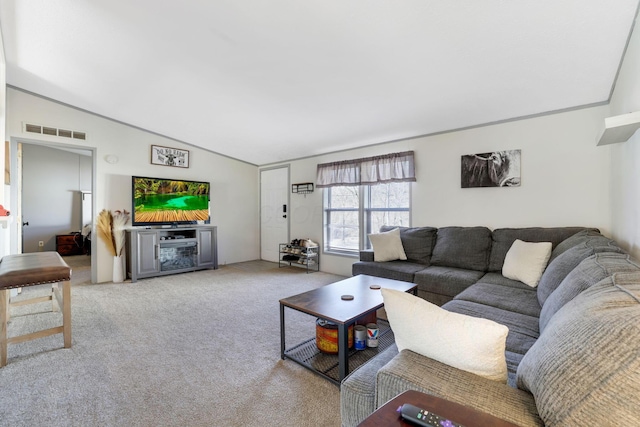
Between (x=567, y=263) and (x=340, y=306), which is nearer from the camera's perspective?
(x=567, y=263)

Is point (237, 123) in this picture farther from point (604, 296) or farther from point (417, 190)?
point (604, 296)

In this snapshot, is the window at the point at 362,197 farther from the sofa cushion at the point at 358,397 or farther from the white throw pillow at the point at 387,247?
the sofa cushion at the point at 358,397

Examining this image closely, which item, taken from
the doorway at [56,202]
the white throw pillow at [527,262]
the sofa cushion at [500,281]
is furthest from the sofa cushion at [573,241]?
the doorway at [56,202]

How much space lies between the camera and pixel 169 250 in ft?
15.8

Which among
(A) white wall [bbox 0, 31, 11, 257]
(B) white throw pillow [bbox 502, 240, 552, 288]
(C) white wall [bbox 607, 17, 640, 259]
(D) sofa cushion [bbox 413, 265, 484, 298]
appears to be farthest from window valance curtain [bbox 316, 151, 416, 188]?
(A) white wall [bbox 0, 31, 11, 257]

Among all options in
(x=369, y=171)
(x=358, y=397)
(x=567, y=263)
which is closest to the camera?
(x=358, y=397)

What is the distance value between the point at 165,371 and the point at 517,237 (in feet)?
11.2

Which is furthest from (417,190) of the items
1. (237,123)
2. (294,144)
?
(237,123)

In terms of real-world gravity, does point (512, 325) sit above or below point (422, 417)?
below

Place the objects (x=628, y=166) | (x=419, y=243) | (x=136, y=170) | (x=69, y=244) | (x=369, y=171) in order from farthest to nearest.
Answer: (x=69, y=244), (x=136, y=170), (x=369, y=171), (x=419, y=243), (x=628, y=166)

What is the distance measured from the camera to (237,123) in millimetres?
4219

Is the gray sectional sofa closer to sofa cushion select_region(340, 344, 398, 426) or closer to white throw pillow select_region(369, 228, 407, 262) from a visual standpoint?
sofa cushion select_region(340, 344, 398, 426)

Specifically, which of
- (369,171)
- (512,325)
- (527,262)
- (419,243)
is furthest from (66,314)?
(527,262)

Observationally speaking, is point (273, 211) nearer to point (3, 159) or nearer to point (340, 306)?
point (3, 159)
